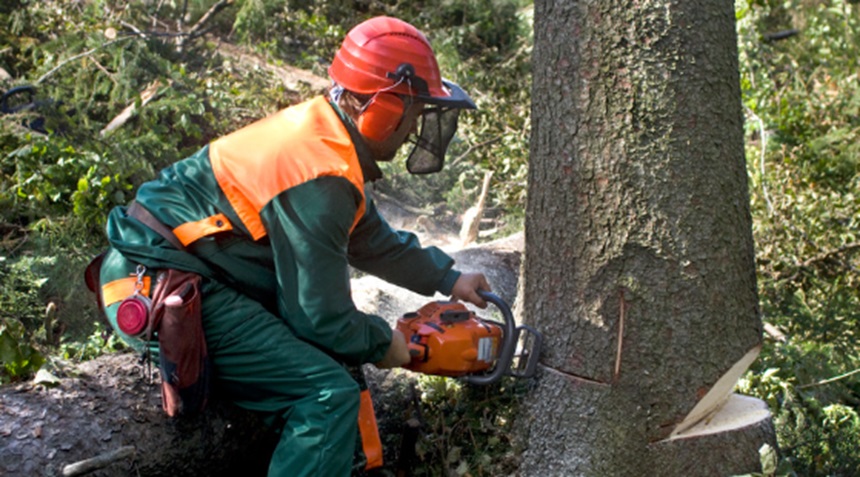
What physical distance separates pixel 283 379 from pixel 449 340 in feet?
1.96

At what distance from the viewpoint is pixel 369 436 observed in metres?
2.87

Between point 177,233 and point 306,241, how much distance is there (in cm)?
49

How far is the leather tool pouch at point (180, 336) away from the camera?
2479 millimetres

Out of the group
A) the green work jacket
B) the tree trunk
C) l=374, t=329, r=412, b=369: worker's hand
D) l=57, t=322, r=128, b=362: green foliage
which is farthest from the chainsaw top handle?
l=57, t=322, r=128, b=362: green foliage

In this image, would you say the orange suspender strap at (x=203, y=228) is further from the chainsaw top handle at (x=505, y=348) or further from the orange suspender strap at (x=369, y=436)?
the chainsaw top handle at (x=505, y=348)

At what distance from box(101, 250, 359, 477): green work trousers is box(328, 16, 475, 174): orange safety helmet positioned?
28.6 inches

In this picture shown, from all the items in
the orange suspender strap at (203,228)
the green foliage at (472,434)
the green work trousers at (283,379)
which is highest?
the orange suspender strap at (203,228)

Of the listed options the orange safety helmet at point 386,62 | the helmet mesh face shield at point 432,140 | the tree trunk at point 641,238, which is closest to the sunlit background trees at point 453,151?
the tree trunk at point 641,238

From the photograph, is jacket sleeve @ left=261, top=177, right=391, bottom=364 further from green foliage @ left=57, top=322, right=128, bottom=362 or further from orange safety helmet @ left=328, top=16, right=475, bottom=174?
green foliage @ left=57, top=322, right=128, bottom=362

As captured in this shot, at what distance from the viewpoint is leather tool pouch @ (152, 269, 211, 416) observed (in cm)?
248

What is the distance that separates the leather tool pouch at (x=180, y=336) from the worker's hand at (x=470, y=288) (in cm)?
101

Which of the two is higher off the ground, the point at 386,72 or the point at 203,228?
the point at 386,72

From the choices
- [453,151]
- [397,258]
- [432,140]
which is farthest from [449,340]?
[453,151]

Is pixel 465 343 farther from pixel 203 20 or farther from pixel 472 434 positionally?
pixel 203 20
